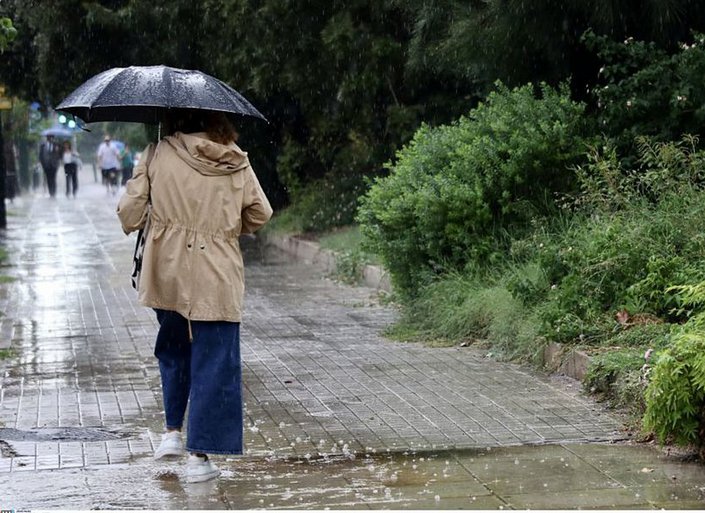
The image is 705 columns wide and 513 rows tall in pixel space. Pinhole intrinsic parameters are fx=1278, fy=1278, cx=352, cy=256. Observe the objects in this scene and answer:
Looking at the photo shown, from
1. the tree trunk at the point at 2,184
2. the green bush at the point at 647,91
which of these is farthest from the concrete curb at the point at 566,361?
the tree trunk at the point at 2,184

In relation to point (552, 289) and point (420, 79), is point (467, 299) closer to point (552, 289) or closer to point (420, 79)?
point (552, 289)

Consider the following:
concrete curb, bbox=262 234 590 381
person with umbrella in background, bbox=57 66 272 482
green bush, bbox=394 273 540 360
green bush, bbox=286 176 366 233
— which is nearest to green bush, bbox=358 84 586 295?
green bush, bbox=394 273 540 360

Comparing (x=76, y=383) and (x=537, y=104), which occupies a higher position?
(x=537, y=104)

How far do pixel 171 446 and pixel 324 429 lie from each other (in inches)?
41.6

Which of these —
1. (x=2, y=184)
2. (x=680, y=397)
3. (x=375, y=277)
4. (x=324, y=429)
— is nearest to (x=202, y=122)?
(x=324, y=429)

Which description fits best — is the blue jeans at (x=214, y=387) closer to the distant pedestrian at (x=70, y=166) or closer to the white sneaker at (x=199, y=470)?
the white sneaker at (x=199, y=470)

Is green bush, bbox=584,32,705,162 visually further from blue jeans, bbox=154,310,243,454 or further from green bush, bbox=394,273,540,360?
blue jeans, bbox=154,310,243,454

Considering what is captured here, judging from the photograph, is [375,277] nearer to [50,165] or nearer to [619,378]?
[619,378]

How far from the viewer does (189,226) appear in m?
6.01

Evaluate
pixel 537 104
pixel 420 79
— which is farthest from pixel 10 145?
pixel 537 104

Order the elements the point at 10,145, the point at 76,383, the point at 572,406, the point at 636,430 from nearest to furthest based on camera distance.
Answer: the point at 636,430, the point at 572,406, the point at 76,383, the point at 10,145

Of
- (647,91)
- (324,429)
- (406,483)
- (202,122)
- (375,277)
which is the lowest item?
(375,277)

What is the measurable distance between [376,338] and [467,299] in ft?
2.80

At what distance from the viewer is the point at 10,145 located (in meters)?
35.8
